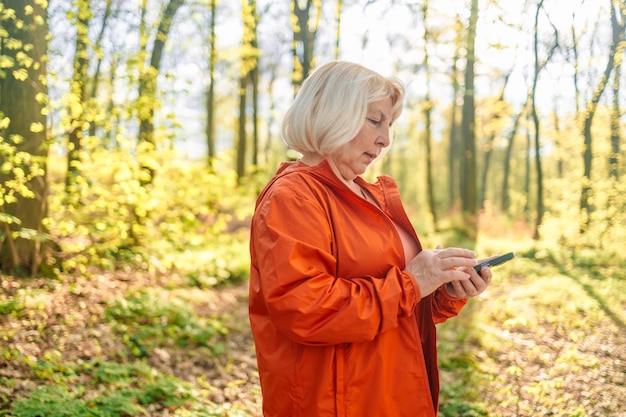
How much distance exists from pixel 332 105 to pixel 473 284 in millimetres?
957

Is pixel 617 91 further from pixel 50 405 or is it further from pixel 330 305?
pixel 50 405

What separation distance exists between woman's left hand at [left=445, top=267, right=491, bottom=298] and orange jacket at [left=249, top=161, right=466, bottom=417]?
261 mm

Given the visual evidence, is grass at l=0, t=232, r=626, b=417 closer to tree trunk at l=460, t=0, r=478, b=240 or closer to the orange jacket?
the orange jacket

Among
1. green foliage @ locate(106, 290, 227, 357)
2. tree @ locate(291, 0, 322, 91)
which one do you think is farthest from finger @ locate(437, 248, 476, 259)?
tree @ locate(291, 0, 322, 91)

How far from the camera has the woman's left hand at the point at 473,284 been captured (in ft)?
6.44

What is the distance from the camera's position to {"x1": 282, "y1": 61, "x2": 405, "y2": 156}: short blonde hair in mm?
1856

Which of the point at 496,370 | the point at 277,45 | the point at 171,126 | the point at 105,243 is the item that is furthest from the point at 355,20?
the point at 496,370

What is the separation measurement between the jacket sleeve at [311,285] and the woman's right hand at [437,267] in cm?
7

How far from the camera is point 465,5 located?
6.60m

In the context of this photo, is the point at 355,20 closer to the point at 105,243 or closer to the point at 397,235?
the point at 105,243

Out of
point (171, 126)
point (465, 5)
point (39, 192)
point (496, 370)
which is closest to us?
point (496, 370)

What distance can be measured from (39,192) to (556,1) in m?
5.41

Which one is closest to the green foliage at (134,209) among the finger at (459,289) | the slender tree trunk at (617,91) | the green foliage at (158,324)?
the green foliage at (158,324)

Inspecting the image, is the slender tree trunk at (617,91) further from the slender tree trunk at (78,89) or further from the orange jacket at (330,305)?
the slender tree trunk at (78,89)
